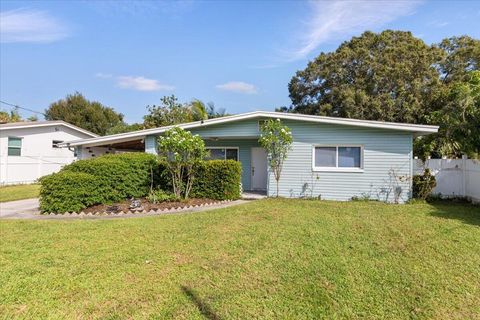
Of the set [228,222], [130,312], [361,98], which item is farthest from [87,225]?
[361,98]

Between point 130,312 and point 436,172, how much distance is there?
12.5 metres

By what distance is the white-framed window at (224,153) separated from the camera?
13.7 meters

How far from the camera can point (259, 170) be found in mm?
13727

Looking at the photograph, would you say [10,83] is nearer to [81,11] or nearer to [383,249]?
[81,11]

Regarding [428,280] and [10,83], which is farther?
[10,83]

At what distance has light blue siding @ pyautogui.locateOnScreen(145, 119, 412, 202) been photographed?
10477 mm

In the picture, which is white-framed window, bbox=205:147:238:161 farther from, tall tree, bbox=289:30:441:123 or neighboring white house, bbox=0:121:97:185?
tall tree, bbox=289:30:441:123

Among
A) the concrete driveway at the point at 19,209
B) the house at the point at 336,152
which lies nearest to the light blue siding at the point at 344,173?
the house at the point at 336,152

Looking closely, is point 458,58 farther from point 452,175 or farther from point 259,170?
point 259,170

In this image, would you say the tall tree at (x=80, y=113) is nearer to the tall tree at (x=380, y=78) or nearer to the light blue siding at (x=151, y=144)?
the tall tree at (x=380, y=78)

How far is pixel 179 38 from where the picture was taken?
1429 cm

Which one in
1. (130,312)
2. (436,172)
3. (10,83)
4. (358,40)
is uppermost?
(358,40)

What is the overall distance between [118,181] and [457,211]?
10894mm

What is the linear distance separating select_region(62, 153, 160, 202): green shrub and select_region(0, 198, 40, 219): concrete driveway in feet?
5.47
